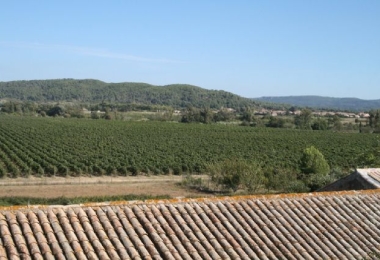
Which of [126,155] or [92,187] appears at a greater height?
[126,155]

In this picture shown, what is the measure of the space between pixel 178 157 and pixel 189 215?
44425mm

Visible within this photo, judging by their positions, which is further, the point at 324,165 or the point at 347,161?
the point at 347,161

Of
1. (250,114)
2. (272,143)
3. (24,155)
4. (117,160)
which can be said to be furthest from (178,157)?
(250,114)

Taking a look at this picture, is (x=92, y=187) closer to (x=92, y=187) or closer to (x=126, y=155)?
(x=92, y=187)

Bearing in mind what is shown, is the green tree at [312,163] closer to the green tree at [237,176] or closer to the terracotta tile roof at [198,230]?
the green tree at [237,176]

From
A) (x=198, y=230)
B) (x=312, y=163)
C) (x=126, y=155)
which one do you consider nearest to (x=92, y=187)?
(x=126, y=155)

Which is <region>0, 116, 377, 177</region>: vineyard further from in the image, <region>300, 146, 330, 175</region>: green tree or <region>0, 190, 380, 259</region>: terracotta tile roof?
<region>0, 190, 380, 259</region>: terracotta tile roof

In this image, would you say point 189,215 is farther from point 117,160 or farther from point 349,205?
point 117,160

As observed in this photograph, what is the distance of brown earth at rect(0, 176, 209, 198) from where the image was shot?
35.5 meters

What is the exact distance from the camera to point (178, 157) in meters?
52.8

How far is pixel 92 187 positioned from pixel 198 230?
32.2 m

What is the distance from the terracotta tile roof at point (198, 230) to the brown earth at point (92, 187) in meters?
26.0

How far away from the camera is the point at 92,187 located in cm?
3881

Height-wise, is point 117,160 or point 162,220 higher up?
point 162,220
